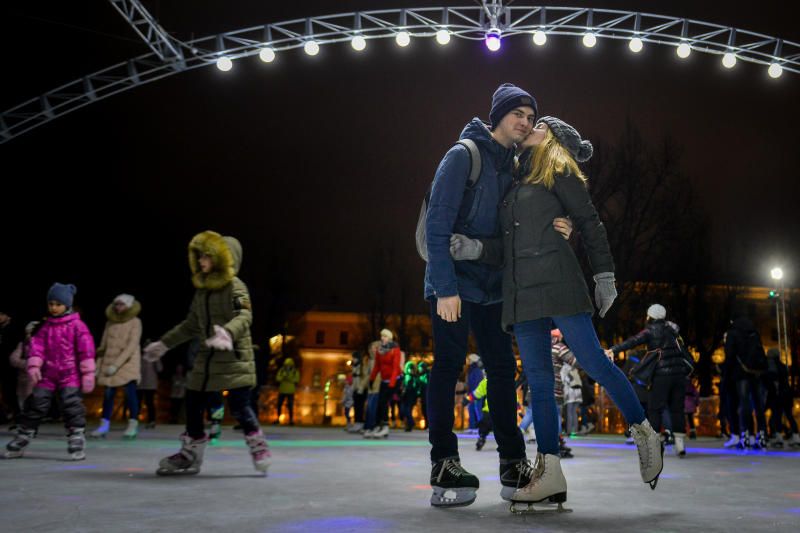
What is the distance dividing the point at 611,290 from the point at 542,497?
1146mm

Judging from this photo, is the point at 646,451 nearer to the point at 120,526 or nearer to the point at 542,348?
the point at 542,348

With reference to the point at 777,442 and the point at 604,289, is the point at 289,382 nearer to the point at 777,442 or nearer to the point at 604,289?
the point at 777,442

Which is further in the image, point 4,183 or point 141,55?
point 4,183

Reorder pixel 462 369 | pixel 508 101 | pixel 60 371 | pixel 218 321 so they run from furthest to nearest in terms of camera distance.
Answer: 1. pixel 60 371
2. pixel 218 321
3. pixel 508 101
4. pixel 462 369

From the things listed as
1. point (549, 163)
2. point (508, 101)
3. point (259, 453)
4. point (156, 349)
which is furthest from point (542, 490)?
point (156, 349)

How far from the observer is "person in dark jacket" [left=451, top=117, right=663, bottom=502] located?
3.88 m

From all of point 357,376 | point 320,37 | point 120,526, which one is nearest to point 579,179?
point 120,526

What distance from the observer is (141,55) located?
48.8 ft

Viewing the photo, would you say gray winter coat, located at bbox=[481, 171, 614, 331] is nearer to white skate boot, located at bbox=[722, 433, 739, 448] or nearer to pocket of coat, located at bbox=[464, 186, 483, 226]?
pocket of coat, located at bbox=[464, 186, 483, 226]

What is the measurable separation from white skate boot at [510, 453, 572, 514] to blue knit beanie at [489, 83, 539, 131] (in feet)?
6.31

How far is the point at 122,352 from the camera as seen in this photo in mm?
10992

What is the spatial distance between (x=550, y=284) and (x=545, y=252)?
176 millimetres

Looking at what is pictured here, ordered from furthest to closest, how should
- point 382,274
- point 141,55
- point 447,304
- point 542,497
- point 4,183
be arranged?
1. point 382,274
2. point 4,183
3. point 141,55
4. point 447,304
5. point 542,497

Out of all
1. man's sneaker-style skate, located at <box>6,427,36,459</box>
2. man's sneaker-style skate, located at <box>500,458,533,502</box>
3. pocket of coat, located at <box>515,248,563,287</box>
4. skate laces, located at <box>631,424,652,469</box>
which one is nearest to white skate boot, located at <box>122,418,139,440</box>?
man's sneaker-style skate, located at <box>6,427,36,459</box>
